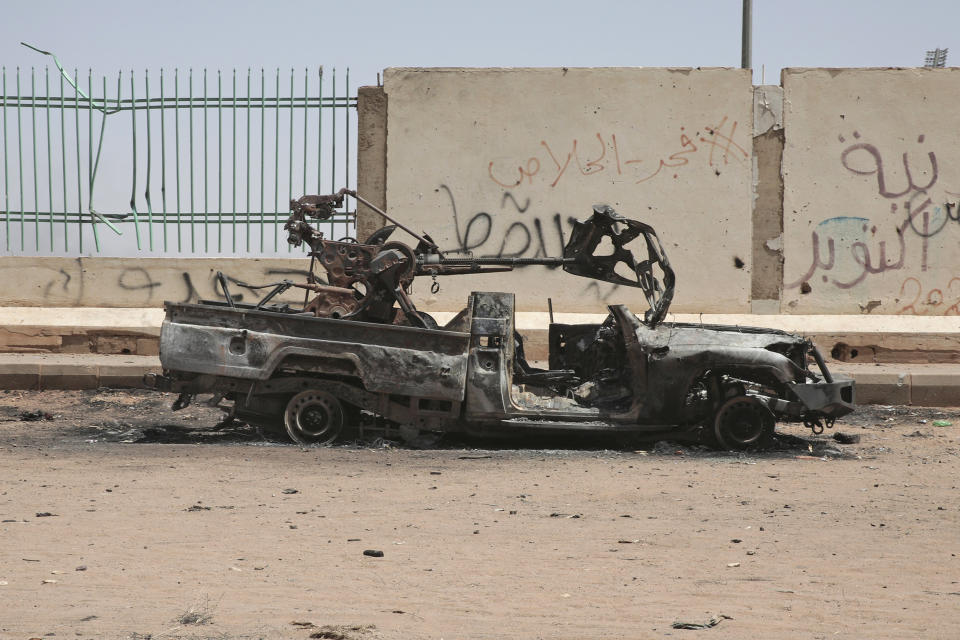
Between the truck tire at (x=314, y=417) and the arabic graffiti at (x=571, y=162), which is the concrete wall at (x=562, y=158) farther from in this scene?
the truck tire at (x=314, y=417)

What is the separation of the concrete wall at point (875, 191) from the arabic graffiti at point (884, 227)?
0.01 metres

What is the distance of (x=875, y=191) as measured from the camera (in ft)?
47.8

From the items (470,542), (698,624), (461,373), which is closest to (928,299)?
(461,373)

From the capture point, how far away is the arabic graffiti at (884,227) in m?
14.6

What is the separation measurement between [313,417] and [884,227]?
9104 millimetres

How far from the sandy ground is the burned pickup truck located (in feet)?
0.88

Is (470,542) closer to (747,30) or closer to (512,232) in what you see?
(512,232)

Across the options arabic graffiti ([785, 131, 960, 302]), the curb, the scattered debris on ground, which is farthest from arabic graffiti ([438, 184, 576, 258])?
the scattered debris on ground

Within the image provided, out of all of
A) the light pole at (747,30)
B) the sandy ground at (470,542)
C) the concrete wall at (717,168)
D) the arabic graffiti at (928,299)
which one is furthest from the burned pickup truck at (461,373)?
the light pole at (747,30)

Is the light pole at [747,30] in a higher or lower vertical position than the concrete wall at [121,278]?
higher

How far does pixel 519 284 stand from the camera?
14.7 m

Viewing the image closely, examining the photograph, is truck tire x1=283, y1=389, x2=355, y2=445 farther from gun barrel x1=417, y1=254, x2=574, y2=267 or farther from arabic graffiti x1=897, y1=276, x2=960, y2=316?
arabic graffiti x1=897, y1=276, x2=960, y2=316

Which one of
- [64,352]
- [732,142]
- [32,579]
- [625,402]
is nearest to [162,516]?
[32,579]

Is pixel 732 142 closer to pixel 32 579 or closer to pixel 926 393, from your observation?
pixel 926 393
